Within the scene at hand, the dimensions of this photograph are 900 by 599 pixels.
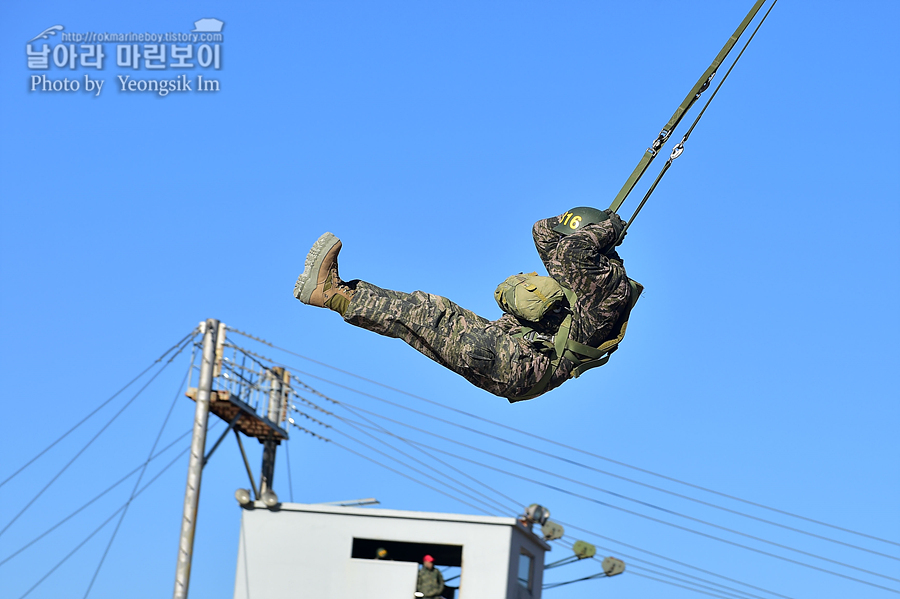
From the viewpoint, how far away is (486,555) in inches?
1490

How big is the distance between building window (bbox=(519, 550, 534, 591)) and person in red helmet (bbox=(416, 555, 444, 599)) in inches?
148

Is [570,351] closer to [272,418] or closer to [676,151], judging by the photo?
[676,151]

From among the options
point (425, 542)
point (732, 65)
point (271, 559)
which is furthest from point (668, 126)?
point (271, 559)

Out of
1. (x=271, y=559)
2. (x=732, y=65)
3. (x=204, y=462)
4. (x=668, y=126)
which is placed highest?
(x=732, y=65)

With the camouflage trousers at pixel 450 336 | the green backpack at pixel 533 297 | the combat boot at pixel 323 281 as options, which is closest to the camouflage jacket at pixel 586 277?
the green backpack at pixel 533 297

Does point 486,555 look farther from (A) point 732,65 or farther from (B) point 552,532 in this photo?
(A) point 732,65

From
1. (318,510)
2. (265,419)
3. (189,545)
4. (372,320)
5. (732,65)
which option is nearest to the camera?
(372,320)

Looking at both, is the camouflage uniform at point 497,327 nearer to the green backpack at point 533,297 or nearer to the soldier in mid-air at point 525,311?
the soldier in mid-air at point 525,311

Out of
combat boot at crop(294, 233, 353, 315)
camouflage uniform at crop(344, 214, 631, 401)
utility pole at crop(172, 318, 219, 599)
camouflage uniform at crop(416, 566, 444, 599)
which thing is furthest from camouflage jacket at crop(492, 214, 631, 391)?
utility pole at crop(172, 318, 219, 599)

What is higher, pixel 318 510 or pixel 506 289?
pixel 506 289

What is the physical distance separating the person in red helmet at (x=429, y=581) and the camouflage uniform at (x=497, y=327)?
24.3 m

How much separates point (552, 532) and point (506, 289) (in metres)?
27.3

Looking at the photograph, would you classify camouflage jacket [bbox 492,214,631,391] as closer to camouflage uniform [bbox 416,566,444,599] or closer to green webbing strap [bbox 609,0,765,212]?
green webbing strap [bbox 609,0,765,212]

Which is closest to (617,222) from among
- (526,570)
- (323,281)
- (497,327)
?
(497,327)
